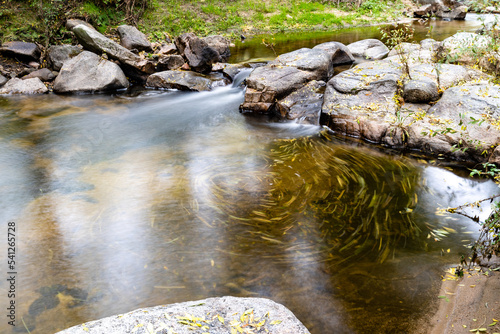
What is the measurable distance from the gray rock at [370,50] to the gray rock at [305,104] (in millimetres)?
4544

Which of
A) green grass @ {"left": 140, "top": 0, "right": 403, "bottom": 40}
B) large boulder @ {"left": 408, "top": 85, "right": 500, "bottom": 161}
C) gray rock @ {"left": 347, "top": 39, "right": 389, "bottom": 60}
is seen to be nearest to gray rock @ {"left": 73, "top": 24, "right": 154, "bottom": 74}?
green grass @ {"left": 140, "top": 0, "right": 403, "bottom": 40}

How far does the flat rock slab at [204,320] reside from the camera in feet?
7.99

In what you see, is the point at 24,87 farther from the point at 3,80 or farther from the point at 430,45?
the point at 430,45

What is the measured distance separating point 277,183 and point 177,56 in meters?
9.39

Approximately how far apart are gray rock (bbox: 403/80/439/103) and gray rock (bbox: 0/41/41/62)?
13.4 m

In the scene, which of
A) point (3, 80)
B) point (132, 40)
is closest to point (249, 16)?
point (132, 40)

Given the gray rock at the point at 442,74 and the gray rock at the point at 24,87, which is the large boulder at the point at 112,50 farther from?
the gray rock at the point at 442,74

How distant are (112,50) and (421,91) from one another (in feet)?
35.0

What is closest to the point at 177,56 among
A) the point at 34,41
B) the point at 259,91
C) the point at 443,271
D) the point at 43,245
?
the point at 259,91

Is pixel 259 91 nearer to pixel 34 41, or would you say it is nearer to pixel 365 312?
pixel 365 312

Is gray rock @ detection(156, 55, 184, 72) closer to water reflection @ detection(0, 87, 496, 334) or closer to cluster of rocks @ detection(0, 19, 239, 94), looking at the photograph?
cluster of rocks @ detection(0, 19, 239, 94)

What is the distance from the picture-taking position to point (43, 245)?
4.92 m

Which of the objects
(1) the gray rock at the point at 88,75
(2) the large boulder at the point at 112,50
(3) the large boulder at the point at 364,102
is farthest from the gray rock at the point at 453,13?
(1) the gray rock at the point at 88,75

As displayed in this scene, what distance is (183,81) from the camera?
42.5 feet
